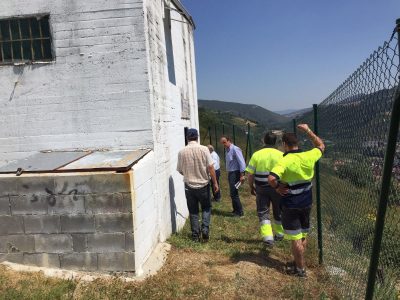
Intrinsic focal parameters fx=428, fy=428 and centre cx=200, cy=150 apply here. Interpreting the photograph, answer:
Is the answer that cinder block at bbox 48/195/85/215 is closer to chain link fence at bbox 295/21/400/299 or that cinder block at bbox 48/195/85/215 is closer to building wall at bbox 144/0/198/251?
building wall at bbox 144/0/198/251

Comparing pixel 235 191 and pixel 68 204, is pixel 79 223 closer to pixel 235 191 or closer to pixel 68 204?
pixel 68 204

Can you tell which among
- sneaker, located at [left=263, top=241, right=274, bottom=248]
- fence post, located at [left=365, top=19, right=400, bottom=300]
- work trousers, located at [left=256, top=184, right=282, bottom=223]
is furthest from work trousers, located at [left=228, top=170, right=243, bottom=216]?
fence post, located at [left=365, top=19, right=400, bottom=300]

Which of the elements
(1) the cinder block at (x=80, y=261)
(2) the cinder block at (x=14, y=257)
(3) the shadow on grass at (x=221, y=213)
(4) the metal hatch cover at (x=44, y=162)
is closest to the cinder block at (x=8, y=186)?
(4) the metal hatch cover at (x=44, y=162)

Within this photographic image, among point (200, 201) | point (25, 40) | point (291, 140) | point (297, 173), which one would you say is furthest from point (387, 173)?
point (25, 40)

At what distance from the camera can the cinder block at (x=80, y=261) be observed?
5.11 metres

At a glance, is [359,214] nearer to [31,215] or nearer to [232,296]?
[232,296]

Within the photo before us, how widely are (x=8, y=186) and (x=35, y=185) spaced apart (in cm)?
34

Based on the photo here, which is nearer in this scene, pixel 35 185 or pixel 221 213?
pixel 35 185

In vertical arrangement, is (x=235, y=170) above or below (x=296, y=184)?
below

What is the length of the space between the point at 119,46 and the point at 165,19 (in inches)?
91.0

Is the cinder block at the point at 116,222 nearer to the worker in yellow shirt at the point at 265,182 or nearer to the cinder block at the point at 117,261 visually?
the cinder block at the point at 117,261

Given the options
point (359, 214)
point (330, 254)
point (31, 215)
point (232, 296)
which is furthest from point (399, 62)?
point (31, 215)

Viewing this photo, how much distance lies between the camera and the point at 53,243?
5129 millimetres

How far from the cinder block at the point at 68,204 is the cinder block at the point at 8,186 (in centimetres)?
50
